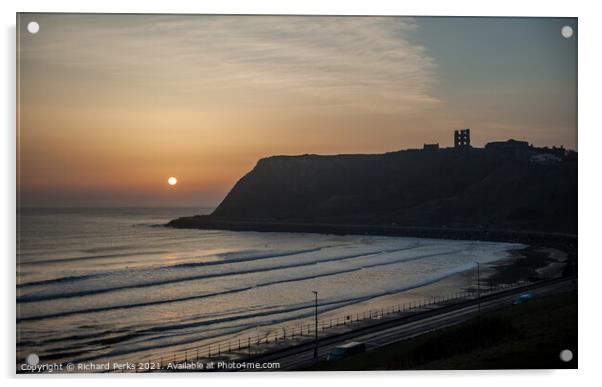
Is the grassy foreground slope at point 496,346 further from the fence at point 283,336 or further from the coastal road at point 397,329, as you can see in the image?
the fence at point 283,336

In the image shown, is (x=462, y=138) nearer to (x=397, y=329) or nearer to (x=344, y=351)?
(x=344, y=351)

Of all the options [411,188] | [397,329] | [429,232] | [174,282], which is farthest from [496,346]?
[174,282]

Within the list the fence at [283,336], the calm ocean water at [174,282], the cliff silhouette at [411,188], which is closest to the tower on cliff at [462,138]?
the cliff silhouette at [411,188]

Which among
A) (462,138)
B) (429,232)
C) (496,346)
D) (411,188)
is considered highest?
(462,138)

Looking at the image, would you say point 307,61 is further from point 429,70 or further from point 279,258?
point 279,258

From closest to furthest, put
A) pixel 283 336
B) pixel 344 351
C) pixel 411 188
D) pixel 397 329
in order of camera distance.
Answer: pixel 344 351 < pixel 411 188 < pixel 283 336 < pixel 397 329
